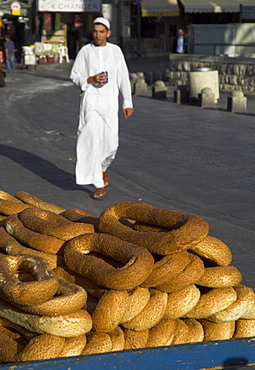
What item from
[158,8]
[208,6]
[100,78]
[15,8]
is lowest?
[100,78]

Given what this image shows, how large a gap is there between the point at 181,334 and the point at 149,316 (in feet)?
0.55

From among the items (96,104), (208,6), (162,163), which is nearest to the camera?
(96,104)

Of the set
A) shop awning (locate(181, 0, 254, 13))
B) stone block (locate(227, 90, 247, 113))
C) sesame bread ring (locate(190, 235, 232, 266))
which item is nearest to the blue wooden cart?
sesame bread ring (locate(190, 235, 232, 266))

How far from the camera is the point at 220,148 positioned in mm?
10156

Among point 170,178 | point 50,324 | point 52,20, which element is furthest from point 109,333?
point 52,20

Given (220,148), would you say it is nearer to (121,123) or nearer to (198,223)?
(121,123)

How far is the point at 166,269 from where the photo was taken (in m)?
2.44

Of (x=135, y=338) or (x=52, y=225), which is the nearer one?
(x=135, y=338)

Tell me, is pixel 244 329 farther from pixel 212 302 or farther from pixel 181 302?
pixel 181 302

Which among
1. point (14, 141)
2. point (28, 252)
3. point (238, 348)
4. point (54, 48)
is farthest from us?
point (54, 48)

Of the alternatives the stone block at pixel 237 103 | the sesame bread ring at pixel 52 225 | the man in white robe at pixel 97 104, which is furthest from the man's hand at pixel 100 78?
the stone block at pixel 237 103

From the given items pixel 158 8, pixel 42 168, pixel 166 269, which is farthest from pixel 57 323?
pixel 158 8

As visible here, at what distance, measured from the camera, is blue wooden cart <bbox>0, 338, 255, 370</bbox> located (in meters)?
2.14

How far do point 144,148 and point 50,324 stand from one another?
810 cm
